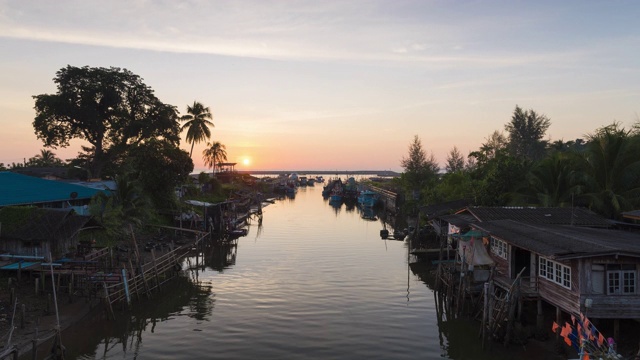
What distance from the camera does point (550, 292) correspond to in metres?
22.8

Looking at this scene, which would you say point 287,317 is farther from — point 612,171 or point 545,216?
point 612,171

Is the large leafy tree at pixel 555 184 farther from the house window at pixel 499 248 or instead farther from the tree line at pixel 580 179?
the house window at pixel 499 248

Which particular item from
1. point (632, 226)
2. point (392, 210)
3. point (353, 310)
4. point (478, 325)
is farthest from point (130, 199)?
point (392, 210)

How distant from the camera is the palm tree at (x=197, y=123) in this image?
84.9 m

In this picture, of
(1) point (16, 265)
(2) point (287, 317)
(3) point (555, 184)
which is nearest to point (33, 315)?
(1) point (16, 265)

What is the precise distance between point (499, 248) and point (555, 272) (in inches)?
264

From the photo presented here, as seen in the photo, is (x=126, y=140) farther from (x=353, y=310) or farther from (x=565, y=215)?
(x=565, y=215)

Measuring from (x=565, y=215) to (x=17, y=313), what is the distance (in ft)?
115

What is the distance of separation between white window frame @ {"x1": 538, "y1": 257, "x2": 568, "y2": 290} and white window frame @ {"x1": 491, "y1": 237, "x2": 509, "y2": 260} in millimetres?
3612

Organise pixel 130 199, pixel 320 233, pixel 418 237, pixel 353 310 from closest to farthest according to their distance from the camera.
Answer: pixel 353 310 < pixel 130 199 < pixel 418 237 < pixel 320 233

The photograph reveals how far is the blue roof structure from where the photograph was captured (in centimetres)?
3838

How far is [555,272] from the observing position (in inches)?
888

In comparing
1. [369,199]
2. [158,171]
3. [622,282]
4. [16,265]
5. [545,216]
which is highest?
[158,171]

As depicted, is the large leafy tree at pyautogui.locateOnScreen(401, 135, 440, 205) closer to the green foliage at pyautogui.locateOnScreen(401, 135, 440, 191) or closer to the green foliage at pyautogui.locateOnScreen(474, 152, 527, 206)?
the green foliage at pyautogui.locateOnScreen(401, 135, 440, 191)
